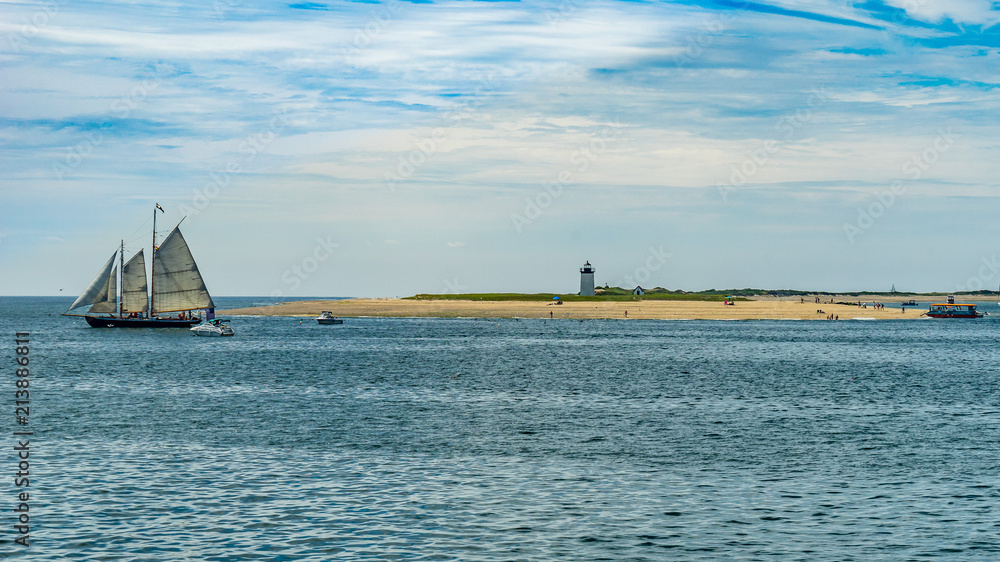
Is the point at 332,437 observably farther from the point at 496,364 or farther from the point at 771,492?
the point at 496,364

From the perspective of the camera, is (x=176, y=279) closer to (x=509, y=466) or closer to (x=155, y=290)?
(x=155, y=290)

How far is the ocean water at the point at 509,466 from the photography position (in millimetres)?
21266

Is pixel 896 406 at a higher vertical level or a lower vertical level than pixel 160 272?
lower

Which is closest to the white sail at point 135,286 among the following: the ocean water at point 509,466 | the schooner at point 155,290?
the schooner at point 155,290

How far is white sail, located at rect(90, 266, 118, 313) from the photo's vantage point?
13438cm

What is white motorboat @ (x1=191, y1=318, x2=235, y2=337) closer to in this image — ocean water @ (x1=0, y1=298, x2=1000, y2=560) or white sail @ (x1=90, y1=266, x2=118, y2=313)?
white sail @ (x1=90, y1=266, x2=118, y2=313)

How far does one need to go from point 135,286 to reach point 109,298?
26.9ft

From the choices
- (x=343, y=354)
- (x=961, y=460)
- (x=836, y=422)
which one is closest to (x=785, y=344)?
(x=343, y=354)

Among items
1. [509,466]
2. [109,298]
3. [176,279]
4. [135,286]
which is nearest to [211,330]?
[176,279]

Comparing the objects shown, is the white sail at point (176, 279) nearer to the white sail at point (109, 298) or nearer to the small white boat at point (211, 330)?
the small white boat at point (211, 330)

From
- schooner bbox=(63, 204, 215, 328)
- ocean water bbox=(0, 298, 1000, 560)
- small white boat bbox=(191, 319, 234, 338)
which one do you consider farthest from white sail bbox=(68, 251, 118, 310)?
ocean water bbox=(0, 298, 1000, 560)

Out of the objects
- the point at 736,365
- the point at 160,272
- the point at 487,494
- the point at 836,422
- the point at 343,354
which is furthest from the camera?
the point at 160,272

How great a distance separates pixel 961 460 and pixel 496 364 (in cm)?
5060

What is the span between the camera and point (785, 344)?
112125mm
